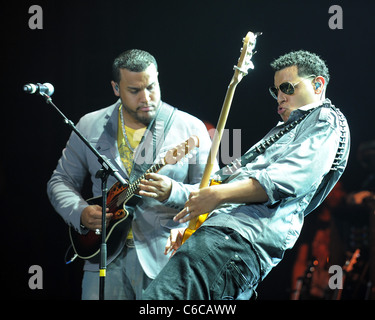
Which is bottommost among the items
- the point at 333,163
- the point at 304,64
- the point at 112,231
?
the point at 112,231

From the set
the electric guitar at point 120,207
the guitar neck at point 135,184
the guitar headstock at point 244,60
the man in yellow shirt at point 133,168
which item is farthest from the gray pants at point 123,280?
the guitar headstock at point 244,60

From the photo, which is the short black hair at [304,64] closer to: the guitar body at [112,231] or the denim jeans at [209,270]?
the denim jeans at [209,270]

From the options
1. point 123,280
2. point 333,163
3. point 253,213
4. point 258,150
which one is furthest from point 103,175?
point 333,163

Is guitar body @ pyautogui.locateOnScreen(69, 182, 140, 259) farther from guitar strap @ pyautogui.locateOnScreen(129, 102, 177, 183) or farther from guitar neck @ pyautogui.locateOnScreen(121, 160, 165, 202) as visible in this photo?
guitar strap @ pyautogui.locateOnScreen(129, 102, 177, 183)

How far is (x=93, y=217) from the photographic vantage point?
3.62m

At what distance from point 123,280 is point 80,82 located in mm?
1997

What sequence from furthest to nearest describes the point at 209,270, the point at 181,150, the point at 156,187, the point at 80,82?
the point at 80,82 → the point at 181,150 → the point at 156,187 → the point at 209,270

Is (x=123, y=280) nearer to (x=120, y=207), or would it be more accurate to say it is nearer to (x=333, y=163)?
(x=120, y=207)

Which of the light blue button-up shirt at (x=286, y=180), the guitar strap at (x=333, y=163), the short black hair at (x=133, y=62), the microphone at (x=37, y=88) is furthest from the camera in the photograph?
the short black hair at (x=133, y=62)

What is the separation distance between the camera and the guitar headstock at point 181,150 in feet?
11.4

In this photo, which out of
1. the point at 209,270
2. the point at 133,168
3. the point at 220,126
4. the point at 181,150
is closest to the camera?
the point at 209,270

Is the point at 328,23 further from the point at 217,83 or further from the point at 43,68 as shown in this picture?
the point at 43,68

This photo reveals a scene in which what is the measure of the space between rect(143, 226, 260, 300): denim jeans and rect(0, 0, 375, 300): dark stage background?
7.91ft

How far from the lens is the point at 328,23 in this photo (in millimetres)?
4492
